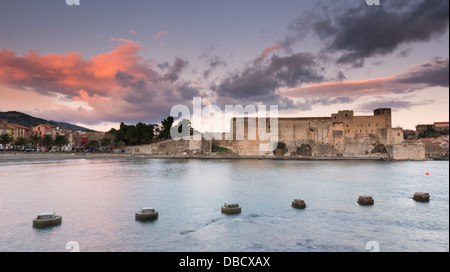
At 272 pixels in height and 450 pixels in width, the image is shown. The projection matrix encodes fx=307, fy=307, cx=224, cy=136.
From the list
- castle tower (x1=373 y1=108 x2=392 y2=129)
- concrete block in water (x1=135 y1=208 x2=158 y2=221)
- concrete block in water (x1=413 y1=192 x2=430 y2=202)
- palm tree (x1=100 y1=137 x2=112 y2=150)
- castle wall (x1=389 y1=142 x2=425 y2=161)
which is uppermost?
castle tower (x1=373 y1=108 x2=392 y2=129)

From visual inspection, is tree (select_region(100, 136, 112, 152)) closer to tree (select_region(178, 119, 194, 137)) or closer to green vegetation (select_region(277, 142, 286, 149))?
tree (select_region(178, 119, 194, 137))

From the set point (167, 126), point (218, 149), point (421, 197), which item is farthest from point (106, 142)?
point (421, 197)

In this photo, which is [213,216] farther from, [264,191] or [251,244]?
[264,191]

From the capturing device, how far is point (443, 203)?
11102 mm

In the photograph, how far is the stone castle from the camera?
45812 millimetres

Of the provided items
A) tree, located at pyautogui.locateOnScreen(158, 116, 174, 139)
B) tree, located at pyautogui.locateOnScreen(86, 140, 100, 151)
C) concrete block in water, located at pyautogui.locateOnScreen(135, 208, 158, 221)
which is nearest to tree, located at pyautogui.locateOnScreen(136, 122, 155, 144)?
tree, located at pyautogui.locateOnScreen(158, 116, 174, 139)

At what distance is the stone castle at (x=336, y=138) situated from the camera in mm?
45812

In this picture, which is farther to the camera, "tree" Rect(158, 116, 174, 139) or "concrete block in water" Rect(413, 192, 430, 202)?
"tree" Rect(158, 116, 174, 139)

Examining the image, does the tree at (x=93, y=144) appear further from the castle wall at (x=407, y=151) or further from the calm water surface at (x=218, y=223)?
the castle wall at (x=407, y=151)

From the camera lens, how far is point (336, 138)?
46.6 meters

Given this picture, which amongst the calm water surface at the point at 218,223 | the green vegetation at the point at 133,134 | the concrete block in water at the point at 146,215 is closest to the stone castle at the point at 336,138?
the green vegetation at the point at 133,134
